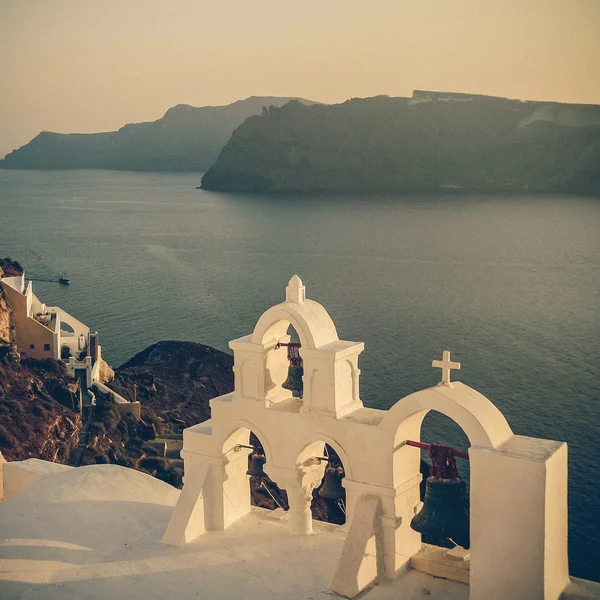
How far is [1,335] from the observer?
36062 millimetres

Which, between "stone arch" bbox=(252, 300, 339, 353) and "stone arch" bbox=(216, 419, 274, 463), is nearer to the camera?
"stone arch" bbox=(252, 300, 339, 353)

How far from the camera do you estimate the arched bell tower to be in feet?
40.1

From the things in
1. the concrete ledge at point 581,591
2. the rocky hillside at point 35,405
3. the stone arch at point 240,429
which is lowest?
the rocky hillside at point 35,405

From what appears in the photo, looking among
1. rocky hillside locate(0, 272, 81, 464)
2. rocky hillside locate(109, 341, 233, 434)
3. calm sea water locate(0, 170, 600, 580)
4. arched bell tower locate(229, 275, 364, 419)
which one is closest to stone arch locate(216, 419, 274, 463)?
arched bell tower locate(229, 275, 364, 419)

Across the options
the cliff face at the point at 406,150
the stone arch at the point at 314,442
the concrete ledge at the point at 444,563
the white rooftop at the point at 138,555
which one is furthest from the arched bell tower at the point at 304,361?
the cliff face at the point at 406,150

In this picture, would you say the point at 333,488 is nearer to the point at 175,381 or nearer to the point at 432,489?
the point at 432,489

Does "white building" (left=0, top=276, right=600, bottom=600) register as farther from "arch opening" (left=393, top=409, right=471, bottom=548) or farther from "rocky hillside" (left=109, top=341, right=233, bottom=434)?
"rocky hillside" (left=109, top=341, right=233, bottom=434)

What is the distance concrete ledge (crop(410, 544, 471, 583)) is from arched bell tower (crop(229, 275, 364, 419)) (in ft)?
7.49

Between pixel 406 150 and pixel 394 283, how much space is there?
252 ft

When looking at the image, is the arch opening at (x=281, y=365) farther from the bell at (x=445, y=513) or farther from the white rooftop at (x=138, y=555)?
the bell at (x=445, y=513)

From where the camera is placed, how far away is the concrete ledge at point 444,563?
11.5 m

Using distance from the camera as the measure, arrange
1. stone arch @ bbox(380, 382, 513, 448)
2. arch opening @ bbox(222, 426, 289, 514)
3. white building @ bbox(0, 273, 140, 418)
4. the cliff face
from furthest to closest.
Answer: the cliff face < white building @ bbox(0, 273, 140, 418) < arch opening @ bbox(222, 426, 289, 514) < stone arch @ bbox(380, 382, 513, 448)

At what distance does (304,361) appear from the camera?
1238 centimetres

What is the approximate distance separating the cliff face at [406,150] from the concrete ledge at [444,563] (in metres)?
131
